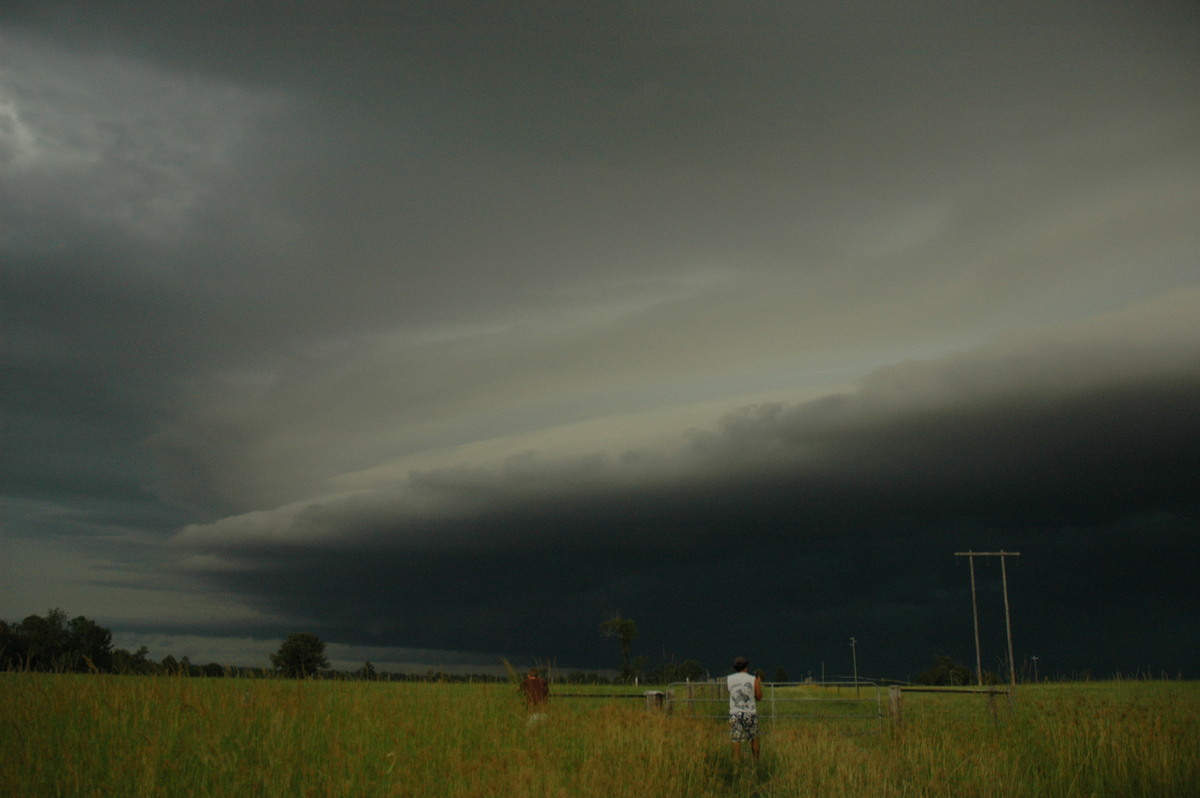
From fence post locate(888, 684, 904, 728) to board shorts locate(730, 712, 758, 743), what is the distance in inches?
223

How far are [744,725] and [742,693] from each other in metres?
0.68

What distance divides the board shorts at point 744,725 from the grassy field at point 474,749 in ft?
1.74

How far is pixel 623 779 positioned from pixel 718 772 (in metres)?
3.96

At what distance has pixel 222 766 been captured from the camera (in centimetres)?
955

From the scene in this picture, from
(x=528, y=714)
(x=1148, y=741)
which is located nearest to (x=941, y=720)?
(x=1148, y=741)

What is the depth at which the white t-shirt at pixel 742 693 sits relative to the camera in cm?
1908

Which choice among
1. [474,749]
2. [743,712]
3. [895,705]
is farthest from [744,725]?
[474,749]

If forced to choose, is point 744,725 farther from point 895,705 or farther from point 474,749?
point 474,749

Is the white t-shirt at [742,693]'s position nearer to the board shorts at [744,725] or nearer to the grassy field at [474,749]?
the board shorts at [744,725]

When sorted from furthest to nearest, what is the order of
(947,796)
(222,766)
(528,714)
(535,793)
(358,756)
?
(528,714) < (947,796) < (358,756) < (535,793) < (222,766)

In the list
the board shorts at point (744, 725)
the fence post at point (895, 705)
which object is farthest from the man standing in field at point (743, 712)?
the fence post at point (895, 705)

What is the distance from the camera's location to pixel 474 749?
45.8 ft

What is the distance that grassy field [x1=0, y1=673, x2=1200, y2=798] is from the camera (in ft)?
31.9

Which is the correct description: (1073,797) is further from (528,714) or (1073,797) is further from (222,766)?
(222,766)
